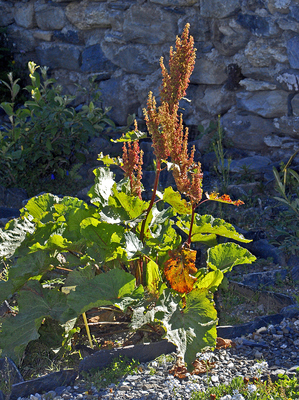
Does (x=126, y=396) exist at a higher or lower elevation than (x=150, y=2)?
lower

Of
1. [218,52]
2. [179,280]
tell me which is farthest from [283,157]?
[179,280]

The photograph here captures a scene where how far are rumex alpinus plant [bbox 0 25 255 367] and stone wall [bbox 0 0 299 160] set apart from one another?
2244 mm

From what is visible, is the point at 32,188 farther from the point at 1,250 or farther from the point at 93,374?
the point at 93,374

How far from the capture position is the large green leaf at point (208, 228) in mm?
2197

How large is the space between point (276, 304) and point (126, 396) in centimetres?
112

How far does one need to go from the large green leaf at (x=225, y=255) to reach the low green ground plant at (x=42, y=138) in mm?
2176

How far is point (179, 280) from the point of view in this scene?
208 centimetres

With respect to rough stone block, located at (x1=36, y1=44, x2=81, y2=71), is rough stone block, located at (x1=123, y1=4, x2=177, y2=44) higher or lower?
higher

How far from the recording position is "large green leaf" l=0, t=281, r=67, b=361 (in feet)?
6.63

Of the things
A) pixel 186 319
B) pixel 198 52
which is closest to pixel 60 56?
pixel 198 52

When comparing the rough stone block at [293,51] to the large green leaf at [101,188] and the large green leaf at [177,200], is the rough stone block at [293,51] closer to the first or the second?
the large green leaf at [101,188]

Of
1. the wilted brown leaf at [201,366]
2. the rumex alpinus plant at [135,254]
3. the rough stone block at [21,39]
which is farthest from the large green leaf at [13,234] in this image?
the rough stone block at [21,39]

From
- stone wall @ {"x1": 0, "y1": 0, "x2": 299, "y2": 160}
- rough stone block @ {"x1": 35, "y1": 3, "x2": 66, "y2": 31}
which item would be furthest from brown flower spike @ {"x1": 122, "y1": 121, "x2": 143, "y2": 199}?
rough stone block @ {"x1": 35, "y1": 3, "x2": 66, "y2": 31}

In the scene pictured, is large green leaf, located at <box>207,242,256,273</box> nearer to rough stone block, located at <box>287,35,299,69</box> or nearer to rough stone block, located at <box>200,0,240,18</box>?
rough stone block, located at <box>287,35,299,69</box>
